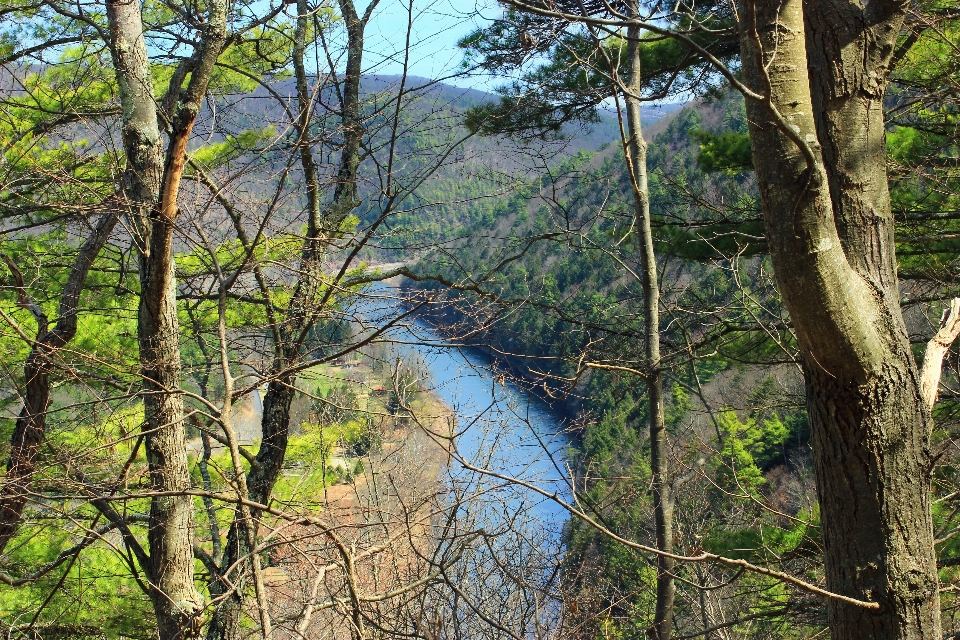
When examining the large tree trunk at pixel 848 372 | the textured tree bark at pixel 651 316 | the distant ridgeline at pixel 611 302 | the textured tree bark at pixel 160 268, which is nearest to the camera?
the large tree trunk at pixel 848 372

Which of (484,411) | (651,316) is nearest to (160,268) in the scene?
(484,411)

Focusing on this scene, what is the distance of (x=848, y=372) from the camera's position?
1.49m

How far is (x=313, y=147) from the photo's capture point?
173 inches

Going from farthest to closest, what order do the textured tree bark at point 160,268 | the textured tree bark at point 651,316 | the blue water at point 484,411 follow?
the textured tree bark at point 651,316, the blue water at point 484,411, the textured tree bark at point 160,268

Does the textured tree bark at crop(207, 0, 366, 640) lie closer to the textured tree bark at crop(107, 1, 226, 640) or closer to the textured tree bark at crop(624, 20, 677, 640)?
the textured tree bark at crop(107, 1, 226, 640)

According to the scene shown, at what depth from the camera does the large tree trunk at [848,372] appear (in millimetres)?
1453

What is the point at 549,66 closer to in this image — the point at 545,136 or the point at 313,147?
the point at 545,136

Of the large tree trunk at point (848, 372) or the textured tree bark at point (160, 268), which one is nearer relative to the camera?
the large tree trunk at point (848, 372)

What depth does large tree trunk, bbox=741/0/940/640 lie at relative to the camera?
1.45m

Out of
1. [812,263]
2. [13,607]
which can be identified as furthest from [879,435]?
[13,607]

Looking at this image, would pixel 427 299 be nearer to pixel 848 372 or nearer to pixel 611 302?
pixel 611 302

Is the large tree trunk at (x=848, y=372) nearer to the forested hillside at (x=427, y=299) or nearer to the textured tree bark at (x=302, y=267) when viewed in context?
the forested hillside at (x=427, y=299)

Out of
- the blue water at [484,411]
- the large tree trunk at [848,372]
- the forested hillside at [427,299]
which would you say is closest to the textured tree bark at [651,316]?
the forested hillside at [427,299]

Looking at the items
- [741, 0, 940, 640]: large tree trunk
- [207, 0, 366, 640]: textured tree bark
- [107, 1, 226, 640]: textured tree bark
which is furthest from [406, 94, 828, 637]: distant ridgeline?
[107, 1, 226, 640]: textured tree bark
